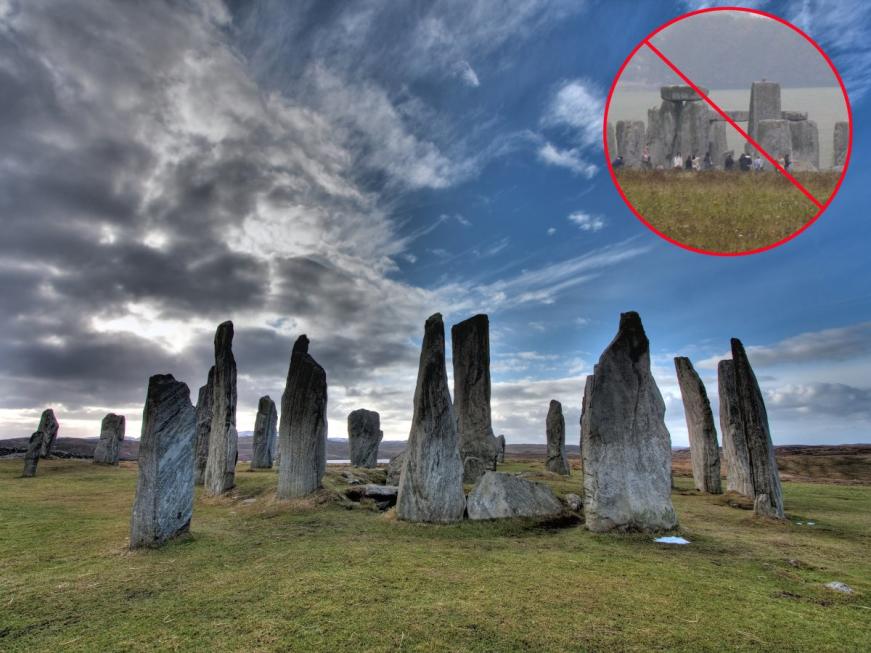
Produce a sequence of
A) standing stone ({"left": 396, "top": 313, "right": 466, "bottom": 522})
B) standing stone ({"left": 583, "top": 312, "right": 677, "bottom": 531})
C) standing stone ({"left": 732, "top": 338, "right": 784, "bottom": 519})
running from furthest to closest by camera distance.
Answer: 1. standing stone ({"left": 732, "top": 338, "right": 784, "bottom": 519})
2. standing stone ({"left": 396, "top": 313, "right": 466, "bottom": 522})
3. standing stone ({"left": 583, "top": 312, "right": 677, "bottom": 531})

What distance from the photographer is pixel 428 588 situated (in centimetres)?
689

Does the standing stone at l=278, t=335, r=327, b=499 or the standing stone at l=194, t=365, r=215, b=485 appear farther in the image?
the standing stone at l=194, t=365, r=215, b=485

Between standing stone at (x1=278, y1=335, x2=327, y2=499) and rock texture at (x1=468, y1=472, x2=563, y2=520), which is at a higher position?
standing stone at (x1=278, y1=335, x2=327, y2=499)

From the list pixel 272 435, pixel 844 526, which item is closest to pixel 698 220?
pixel 844 526

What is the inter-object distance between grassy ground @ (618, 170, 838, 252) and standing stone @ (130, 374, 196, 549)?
1514 cm

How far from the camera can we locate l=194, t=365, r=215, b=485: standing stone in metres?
20.3

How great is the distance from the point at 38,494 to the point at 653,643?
20.7 meters

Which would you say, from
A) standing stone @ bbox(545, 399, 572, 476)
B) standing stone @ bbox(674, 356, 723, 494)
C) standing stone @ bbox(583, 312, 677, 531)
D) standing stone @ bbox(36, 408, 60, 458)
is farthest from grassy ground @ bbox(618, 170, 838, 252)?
standing stone @ bbox(36, 408, 60, 458)

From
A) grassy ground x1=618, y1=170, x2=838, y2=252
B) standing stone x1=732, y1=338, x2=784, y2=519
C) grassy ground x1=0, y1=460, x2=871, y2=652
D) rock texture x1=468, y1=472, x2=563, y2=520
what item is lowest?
grassy ground x1=0, y1=460, x2=871, y2=652

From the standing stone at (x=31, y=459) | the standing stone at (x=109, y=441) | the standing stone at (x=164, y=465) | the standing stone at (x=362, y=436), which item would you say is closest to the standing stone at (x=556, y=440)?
the standing stone at (x=362, y=436)

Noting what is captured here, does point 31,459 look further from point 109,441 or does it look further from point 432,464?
point 432,464

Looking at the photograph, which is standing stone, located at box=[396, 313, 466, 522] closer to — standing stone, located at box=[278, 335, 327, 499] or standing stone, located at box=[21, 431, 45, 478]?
standing stone, located at box=[278, 335, 327, 499]

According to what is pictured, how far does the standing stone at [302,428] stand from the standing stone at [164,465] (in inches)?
188

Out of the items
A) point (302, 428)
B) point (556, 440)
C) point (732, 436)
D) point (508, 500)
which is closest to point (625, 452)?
point (508, 500)
